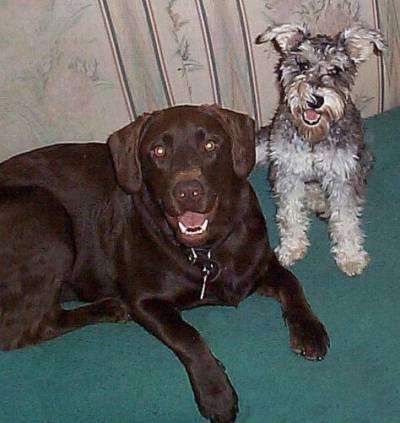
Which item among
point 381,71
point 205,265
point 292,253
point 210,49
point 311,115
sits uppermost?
point 210,49

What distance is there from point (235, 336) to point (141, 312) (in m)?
0.22

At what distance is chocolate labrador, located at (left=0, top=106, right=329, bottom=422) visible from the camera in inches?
75.3

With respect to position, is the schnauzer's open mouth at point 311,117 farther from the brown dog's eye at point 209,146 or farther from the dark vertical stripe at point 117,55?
the dark vertical stripe at point 117,55

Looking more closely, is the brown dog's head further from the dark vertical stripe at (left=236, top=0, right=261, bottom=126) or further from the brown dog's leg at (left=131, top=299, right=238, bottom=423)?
the dark vertical stripe at (left=236, top=0, right=261, bottom=126)

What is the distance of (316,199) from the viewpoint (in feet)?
8.20

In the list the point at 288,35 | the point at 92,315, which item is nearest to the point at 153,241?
the point at 92,315

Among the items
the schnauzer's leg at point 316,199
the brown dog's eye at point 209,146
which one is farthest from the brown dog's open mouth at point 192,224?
the schnauzer's leg at point 316,199

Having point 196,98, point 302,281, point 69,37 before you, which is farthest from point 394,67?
point 69,37

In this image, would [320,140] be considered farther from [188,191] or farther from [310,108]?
[188,191]

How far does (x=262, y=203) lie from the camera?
250 centimetres

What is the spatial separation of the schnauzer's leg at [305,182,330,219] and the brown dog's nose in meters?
0.69


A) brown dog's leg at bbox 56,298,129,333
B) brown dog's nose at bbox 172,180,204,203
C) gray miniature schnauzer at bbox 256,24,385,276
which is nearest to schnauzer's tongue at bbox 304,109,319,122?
gray miniature schnauzer at bbox 256,24,385,276

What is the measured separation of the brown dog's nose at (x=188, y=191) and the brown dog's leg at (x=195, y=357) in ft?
0.97

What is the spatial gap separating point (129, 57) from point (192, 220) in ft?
2.00
